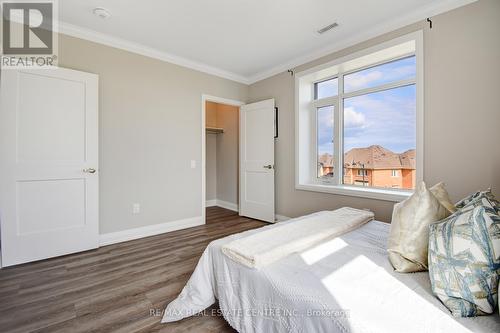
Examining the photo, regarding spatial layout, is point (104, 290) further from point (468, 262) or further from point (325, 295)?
point (468, 262)

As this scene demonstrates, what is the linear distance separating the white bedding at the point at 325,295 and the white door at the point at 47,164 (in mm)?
1887

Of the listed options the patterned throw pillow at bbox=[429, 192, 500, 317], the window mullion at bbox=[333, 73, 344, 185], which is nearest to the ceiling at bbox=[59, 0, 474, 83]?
the window mullion at bbox=[333, 73, 344, 185]

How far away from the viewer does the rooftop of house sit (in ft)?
9.07

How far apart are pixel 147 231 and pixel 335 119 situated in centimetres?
319

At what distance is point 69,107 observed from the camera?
8.67 feet

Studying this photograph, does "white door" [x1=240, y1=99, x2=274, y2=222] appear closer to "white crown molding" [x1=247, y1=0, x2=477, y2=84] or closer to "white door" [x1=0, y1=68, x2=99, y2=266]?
"white crown molding" [x1=247, y1=0, x2=477, y2=84]

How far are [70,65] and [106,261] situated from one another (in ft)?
7.55

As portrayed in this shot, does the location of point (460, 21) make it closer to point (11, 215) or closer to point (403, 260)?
point (403, 260)

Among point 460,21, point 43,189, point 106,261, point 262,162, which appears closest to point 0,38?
point 43,189

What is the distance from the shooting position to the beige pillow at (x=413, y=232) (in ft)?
3.92

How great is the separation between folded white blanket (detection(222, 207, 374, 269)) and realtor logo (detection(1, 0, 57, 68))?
2923 millimetres

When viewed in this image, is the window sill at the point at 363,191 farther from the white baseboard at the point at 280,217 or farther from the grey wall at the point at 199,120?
the white baseboard at the point at 280,217

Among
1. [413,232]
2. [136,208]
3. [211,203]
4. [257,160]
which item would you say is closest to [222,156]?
[211,203]

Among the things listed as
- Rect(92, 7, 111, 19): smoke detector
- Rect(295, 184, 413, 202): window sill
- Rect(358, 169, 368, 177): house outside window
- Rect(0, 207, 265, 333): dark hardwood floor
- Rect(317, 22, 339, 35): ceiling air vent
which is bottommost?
Rect(0, 207, 265, 333): dark hardwood floor
